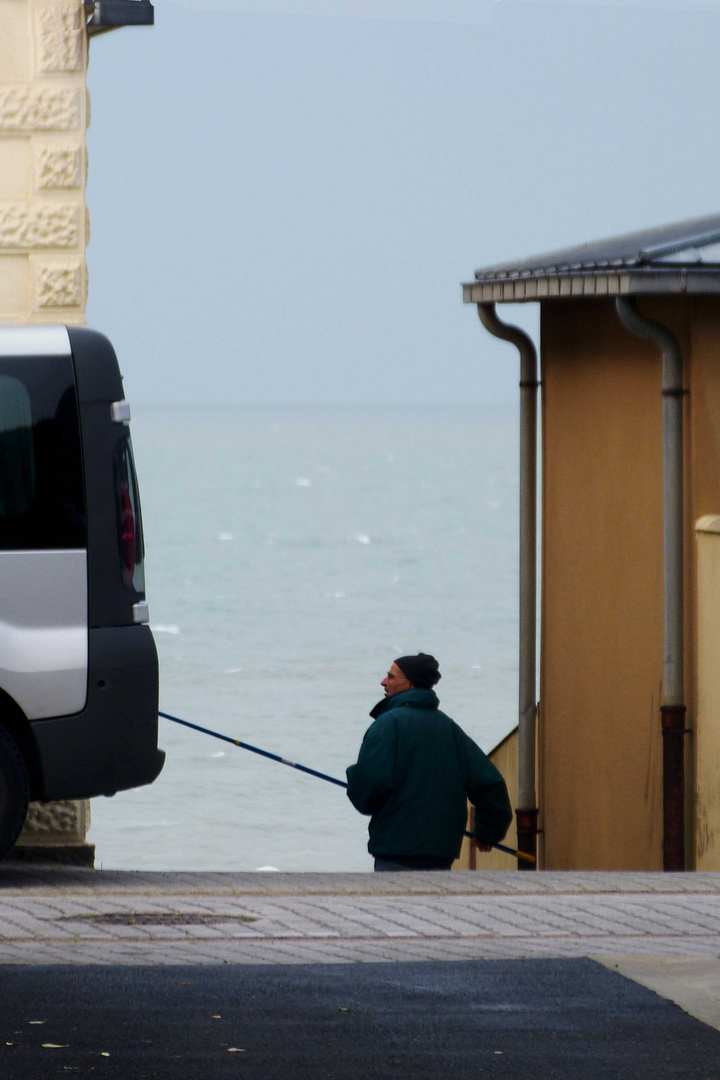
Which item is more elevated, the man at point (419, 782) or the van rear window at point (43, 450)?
the van rear window at point (43, 450)

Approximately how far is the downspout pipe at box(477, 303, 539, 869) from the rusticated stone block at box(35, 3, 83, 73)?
2.75 metres

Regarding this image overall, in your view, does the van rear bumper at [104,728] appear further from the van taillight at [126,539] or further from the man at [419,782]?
the man at [419,782]

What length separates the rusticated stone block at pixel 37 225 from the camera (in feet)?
33.6

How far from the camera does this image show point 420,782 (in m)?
9.11

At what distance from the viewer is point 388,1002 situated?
609 cm

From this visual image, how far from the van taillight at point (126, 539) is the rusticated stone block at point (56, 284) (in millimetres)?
1832

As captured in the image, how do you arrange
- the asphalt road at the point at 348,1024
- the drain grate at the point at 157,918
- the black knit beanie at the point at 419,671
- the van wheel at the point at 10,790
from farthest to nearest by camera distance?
the black knit beanie at the point at 419,671
the van wheel at the point at 10,790
the drain grate at the point at 157,918
the asphalt road at the point at 348,1024

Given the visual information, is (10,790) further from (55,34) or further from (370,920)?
(55,34)

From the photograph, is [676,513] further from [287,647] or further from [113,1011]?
[287,647]

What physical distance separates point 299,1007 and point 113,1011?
0.55 m

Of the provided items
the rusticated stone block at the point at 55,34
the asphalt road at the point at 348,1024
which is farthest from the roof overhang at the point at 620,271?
the asphalt road at the point at 348,1024

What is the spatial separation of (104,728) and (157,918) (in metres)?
1.38

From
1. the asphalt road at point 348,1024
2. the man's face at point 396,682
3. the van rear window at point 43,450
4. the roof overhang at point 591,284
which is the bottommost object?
the asphalt road at point 348,1024

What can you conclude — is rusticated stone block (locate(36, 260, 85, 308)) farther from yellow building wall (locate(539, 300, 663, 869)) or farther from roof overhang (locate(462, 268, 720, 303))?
yellow building wall (locate(539, 300, 663, 869))
